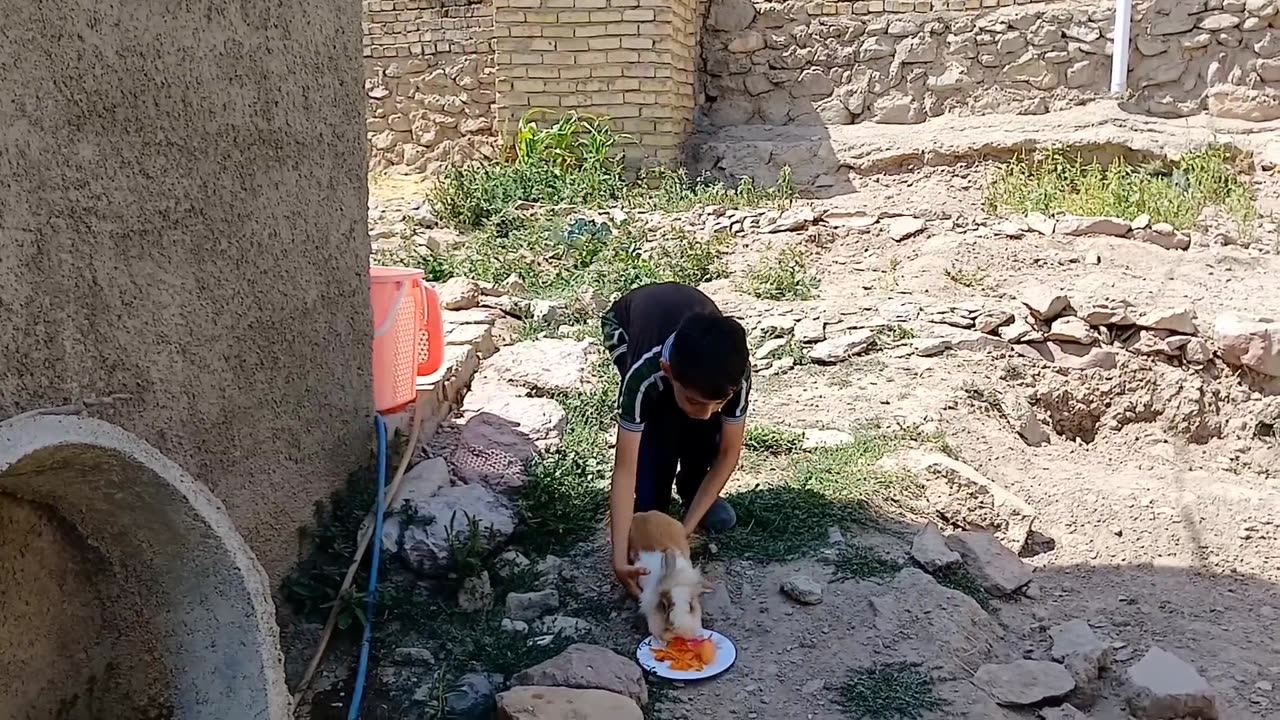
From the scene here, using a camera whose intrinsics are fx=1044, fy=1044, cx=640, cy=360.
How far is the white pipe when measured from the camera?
7.98 meters

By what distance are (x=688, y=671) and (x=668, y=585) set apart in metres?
0.23

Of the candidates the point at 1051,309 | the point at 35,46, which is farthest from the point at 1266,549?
the point at 35,46

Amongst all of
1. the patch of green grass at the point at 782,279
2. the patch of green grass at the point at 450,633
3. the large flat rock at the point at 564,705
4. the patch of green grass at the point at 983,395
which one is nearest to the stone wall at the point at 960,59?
the patch of green grass at the point at 782,279

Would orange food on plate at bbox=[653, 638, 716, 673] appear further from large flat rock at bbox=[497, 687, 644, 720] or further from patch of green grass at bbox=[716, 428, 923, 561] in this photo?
patch of green grass at bbox=[716, 428, 923, 561]

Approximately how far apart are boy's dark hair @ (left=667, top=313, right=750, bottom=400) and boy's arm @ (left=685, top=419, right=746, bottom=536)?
472 mm

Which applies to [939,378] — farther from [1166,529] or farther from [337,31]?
[337,31]

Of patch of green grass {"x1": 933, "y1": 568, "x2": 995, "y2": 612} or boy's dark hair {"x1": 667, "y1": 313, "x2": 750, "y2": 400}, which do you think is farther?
patch of green grass {"x1": 933, "y1": 568, "x2": 995, "y2": 612}

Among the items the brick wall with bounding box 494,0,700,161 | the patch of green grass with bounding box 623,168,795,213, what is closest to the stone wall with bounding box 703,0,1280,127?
the brick wall with bounding box 494,0,700,161

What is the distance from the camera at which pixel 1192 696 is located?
106 inches

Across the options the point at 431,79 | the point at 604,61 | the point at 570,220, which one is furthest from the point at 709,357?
the point at 431,79

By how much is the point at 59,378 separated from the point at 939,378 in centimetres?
379

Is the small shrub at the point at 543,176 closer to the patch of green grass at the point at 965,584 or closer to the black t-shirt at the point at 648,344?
the black t-shirt at the point at 648,344

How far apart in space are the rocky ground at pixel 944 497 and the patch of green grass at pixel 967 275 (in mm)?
27

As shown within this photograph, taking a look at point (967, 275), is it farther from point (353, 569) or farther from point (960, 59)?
point (353, 569)
